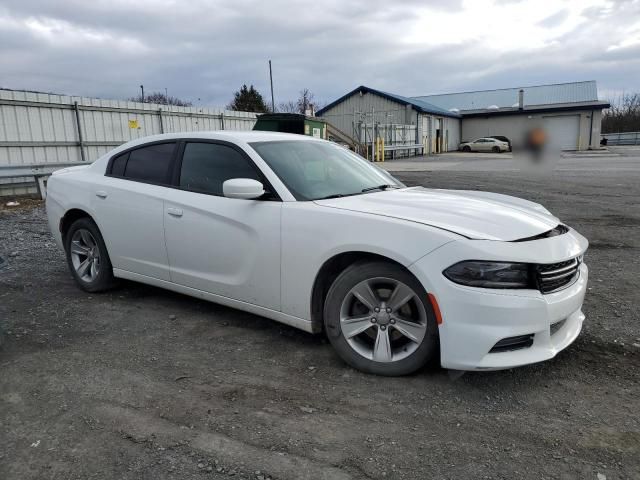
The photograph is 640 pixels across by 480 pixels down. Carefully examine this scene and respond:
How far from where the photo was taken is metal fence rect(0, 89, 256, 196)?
38.8ft

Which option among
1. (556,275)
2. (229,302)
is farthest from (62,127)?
(556,275)

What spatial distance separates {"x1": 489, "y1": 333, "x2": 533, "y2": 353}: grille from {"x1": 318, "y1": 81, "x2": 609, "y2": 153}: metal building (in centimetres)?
3250

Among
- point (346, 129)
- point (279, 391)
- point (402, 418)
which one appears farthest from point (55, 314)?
point (346, 129)

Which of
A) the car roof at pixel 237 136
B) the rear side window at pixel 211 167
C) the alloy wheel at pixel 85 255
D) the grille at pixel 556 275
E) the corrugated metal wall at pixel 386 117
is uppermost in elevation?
the corrugated metal wall at pixel 386 117

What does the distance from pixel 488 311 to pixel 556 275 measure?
20.6 inches

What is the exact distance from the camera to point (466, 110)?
161 feet

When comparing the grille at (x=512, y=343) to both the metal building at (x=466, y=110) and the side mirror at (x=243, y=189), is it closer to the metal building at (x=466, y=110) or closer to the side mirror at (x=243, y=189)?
the side mirror at (x=243, y=189)

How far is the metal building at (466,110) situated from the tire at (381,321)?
3219cm

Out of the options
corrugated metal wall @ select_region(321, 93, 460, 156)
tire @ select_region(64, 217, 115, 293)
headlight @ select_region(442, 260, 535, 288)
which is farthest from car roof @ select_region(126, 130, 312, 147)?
corrugated metal wall @ select_region(321, 93, 460, 156)

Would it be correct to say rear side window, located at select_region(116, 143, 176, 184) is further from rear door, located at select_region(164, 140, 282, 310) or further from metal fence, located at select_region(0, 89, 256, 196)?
metal fence, located at select_region(0, 89, 256, 196)

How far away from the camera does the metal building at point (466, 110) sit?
39281 millimetres

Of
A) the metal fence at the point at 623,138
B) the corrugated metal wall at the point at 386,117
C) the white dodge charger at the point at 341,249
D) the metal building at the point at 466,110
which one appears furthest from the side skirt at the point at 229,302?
the metal fence at the point at 623,138

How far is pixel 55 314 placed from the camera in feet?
14.5

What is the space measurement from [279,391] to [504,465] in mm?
1312
